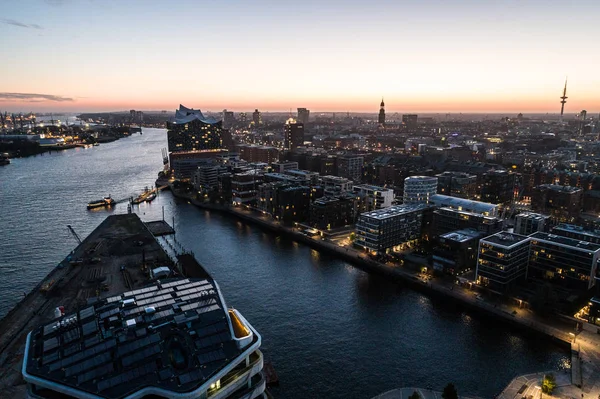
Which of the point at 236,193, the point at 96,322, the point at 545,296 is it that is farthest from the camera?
the point at 236,193

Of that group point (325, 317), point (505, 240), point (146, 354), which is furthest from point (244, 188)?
point (146, 354)

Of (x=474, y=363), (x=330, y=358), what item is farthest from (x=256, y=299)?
(x=474, y=363)

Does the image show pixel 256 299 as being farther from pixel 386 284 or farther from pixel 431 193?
pixel 431 193

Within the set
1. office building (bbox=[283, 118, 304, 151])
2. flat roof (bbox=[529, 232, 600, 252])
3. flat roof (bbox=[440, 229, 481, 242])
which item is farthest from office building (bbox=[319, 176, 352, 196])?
office building (bbox=[283, 118, 304, 151])

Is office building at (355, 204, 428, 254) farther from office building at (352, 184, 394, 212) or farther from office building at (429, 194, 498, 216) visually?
office building at (352, 184, 394, 212)

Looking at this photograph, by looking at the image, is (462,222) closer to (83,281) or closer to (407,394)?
(407,394)

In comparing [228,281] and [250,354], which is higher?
[250,354]
